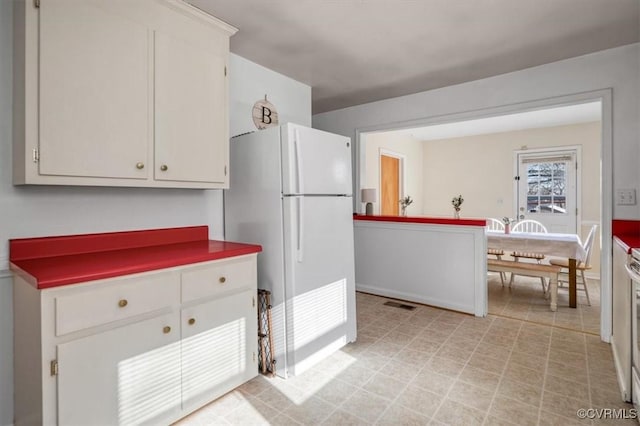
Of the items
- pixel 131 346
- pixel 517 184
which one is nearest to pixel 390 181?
pixel 517 184

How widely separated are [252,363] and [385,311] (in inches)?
68.4

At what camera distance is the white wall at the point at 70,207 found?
1651 mm

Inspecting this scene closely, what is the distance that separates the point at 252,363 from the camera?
7.01 ft

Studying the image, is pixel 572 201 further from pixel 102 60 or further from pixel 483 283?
pixel 102 60

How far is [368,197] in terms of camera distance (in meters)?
4.23

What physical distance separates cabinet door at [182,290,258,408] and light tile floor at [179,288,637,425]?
0.11 m

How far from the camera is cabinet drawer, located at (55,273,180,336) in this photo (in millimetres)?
1359

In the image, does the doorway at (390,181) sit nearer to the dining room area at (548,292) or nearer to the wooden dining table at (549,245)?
the dining room area at (548,292)

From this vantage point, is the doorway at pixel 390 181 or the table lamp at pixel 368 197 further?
the doorway at pixel 390 181

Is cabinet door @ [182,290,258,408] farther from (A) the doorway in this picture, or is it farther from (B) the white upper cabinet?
(A) the doorway

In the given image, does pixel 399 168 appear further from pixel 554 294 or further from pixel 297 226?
pixel 297 226

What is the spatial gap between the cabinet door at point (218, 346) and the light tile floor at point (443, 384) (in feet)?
0.37
